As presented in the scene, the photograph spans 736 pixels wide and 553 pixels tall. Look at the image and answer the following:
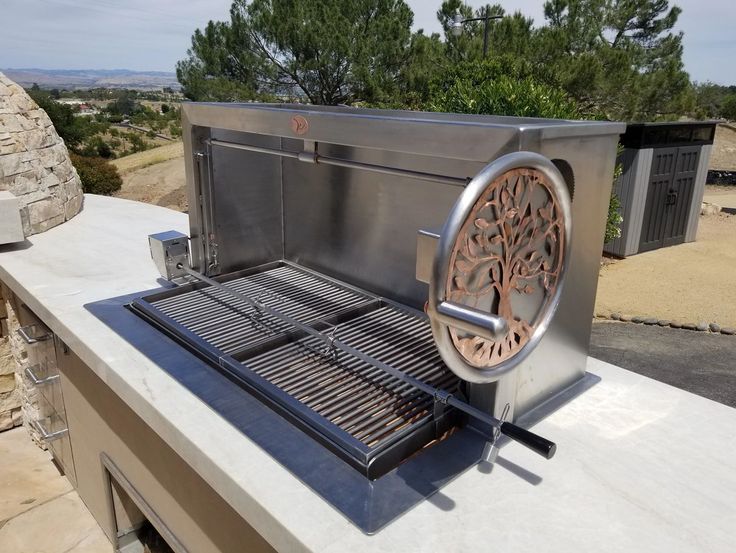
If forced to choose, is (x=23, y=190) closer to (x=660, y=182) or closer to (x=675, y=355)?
(x=675, y=355)

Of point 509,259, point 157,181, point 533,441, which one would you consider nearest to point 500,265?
point 509,259

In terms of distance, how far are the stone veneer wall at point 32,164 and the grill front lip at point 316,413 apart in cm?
252

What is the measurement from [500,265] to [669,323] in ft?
23.3

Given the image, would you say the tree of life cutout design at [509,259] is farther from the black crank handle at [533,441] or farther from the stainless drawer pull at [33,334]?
the stainless drawer pull at [33,334]

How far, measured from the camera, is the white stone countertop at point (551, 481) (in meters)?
1.70

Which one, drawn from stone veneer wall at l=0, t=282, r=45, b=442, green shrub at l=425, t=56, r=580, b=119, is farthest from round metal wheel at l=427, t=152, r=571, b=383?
green shrub at l=425, t=56, r=580, b=119

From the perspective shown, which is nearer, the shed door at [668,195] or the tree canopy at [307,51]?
the shed door at [668,195]

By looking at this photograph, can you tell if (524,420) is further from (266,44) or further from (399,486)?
(266,44)

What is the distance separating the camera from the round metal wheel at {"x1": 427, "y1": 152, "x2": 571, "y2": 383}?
5.29 feet

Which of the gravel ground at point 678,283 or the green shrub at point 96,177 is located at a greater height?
the green shrub at point 96,177

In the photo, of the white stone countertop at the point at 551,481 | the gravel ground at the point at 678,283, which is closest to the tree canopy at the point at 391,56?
the gravel ground at the point at 678,283

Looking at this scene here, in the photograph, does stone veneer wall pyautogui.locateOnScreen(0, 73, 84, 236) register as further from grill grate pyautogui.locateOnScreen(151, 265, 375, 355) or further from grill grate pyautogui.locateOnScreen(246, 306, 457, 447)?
grill grate pyautogui.locateOnScreen(246, 306, 457, 447)

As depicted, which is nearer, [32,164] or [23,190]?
[23,190]

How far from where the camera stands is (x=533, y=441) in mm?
1799
